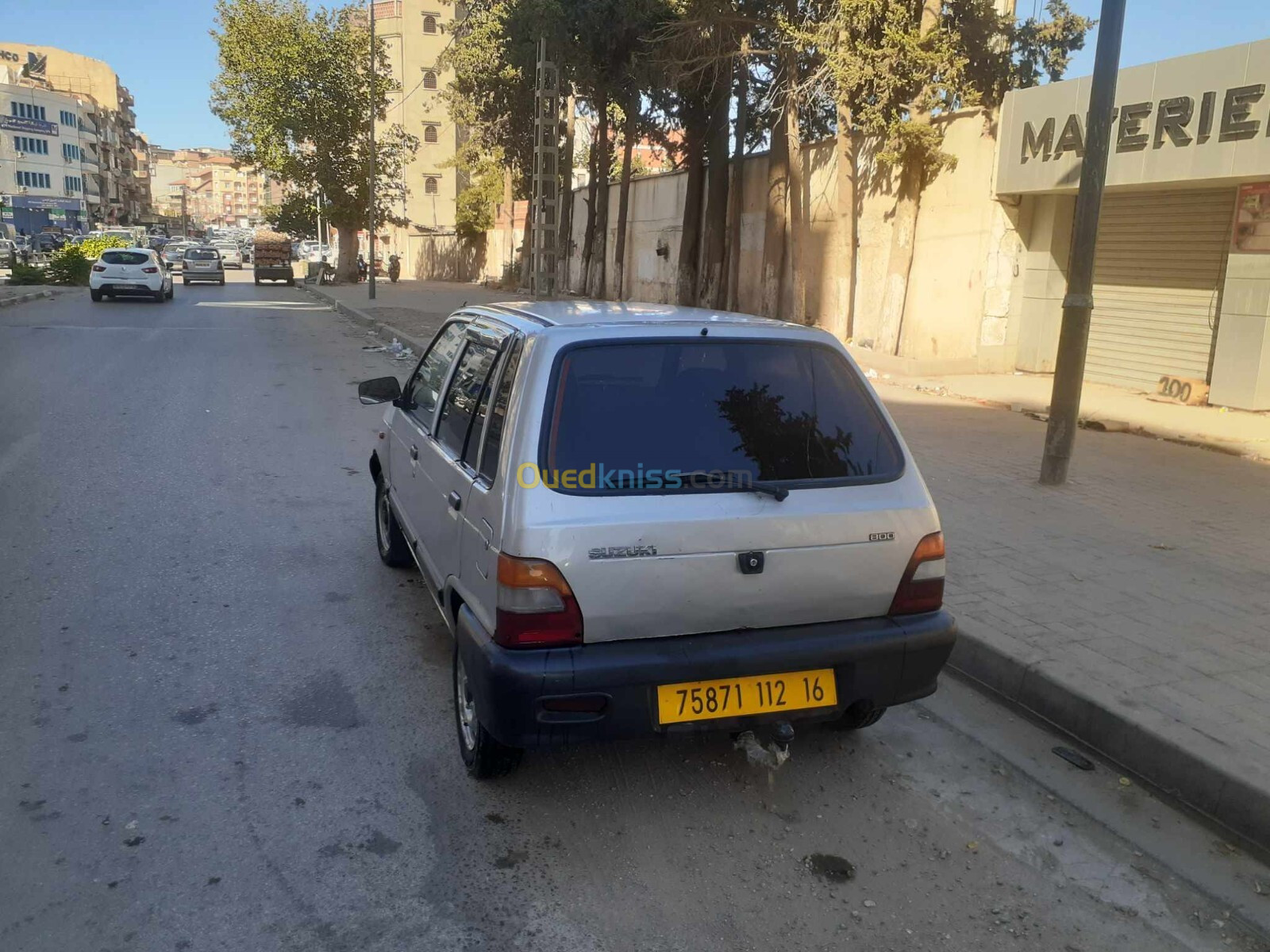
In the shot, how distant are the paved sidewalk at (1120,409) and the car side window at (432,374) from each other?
8028 millimetres

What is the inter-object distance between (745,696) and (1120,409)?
10208 millimetres

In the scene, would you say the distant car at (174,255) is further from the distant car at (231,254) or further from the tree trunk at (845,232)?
the tree trunk at (845,232)

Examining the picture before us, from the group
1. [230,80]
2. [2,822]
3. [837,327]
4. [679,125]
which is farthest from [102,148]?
[2,822]

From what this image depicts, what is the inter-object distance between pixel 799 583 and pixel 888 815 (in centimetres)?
89

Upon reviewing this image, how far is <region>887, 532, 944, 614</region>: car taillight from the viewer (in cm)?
343

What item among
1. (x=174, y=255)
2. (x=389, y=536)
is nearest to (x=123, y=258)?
(x=174, y=255)

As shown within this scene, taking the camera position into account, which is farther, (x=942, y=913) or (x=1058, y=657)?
(x=1058, y=657)

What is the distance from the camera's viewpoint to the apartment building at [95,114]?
91.1 m

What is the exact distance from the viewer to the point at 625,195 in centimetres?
2812

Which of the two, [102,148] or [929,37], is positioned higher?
[102,148]

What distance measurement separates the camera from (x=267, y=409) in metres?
11.2

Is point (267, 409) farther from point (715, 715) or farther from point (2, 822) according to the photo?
point (715, 715)

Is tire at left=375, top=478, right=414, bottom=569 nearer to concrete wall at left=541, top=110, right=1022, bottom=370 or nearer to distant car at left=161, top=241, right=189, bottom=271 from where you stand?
concrete wall at left=541, top=110, right=1022, bottom=370

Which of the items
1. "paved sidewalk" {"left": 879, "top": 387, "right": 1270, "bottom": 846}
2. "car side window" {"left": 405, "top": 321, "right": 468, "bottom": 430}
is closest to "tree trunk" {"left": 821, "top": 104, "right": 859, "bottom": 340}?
"paved sidewalk" {"left": 879, "top": 387, "right": 1270, "bottom": 846}
